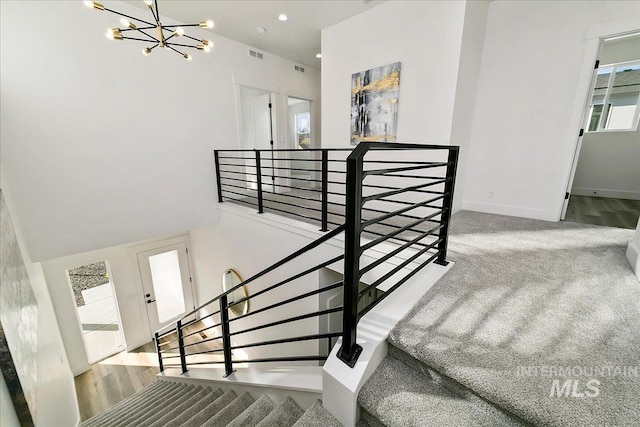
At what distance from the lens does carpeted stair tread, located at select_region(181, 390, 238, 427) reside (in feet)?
6.02

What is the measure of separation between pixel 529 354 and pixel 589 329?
0.47m

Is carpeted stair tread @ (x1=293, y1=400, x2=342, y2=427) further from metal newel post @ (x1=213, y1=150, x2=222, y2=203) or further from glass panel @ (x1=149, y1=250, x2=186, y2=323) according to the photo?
glass panel @ (x1=149, y1=250, x2=186, y2=323)

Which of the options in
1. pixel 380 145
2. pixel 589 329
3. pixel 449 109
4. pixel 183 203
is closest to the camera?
pixel 380 145

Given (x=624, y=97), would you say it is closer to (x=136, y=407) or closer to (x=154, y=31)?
(x=154, y=31)

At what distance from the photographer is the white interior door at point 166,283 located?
5277 mm

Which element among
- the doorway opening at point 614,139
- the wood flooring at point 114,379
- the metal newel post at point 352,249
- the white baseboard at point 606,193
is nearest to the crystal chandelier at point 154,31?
the metal newel post at point 352,249

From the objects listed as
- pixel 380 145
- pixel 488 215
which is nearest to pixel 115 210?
pixel 380 145

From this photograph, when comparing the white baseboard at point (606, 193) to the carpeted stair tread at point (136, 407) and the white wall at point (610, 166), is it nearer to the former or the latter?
the white wall at point (610, 166)

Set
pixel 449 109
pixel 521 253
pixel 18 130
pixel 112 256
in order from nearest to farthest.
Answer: pixel 521 253 < pixel 18 130 < pixel 449 109 < pixel 112 256

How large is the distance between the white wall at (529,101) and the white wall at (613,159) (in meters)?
2.03

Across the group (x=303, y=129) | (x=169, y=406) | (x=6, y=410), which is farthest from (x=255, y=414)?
(x=303, y=129)

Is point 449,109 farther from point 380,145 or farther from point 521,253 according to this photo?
point 380,145

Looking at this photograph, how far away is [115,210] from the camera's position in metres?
3.44

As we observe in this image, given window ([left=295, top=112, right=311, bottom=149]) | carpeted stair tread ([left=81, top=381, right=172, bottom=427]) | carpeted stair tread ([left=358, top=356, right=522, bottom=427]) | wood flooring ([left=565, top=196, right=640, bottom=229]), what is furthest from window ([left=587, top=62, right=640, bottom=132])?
carpeted stair tread ([left=81, top=381, right=172, bottom=427])
